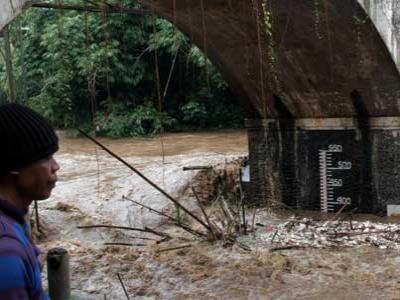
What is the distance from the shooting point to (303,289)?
17.0ft

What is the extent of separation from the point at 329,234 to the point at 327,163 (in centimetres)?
144

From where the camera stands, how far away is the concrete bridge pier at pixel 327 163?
7406 mm

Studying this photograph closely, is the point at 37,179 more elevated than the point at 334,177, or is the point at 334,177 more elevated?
the point at 37,179

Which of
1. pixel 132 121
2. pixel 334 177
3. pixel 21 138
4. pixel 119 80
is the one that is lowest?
pixel 334 177

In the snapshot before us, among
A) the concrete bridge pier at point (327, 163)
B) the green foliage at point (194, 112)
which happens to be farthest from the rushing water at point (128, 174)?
the green foliage at point (194, 112)

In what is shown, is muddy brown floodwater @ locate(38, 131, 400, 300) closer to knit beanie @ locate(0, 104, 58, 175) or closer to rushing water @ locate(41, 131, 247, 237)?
rushing water @ locate(41, 131, 247, 237)

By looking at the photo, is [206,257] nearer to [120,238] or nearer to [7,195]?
[120,238]

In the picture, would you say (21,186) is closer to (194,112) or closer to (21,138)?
(21,138)

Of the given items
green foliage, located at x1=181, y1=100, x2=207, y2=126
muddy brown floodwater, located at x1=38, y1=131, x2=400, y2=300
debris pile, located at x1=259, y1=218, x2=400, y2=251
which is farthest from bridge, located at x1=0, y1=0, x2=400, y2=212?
green foliage, located at x1=181, y1=100, x2=207, y2=126

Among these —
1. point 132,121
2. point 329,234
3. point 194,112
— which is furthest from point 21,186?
point 194,112

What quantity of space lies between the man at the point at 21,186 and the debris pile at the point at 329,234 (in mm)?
5264

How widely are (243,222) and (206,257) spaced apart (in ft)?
3.72

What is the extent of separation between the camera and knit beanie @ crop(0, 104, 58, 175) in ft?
3.97

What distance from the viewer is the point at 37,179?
128 cm
